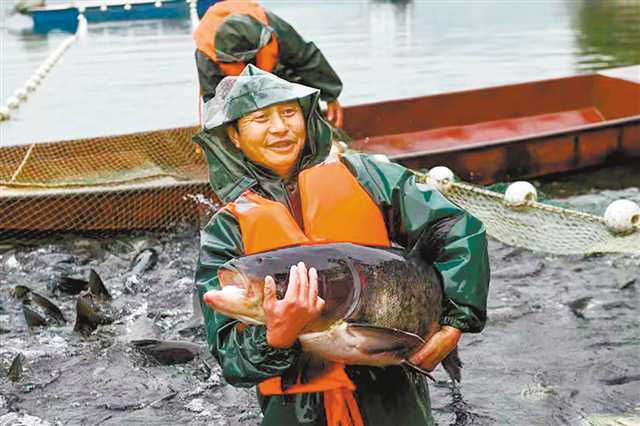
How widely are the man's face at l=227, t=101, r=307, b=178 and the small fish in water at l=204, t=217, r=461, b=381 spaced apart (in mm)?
448

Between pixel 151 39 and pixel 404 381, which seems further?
pixel 151 39

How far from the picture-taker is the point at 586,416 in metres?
5.66

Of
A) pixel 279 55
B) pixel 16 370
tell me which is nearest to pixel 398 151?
pixel 279 55

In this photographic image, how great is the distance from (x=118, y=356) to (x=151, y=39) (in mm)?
29923

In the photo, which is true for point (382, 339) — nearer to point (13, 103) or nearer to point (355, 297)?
point (355, 297)

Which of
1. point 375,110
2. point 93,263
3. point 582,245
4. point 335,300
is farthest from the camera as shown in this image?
point 375,110

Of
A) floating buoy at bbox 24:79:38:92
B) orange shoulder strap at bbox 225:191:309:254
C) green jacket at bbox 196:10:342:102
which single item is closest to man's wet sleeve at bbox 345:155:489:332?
orange shoulder strap at bbox 225:191:309:254

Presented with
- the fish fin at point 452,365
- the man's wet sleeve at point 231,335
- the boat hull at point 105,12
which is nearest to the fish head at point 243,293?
the man's wet sleeve at point 231,335

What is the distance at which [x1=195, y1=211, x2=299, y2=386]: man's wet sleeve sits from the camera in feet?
9.00

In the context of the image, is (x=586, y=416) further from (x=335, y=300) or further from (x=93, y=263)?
(x=93, y=263)

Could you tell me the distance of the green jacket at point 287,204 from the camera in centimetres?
288

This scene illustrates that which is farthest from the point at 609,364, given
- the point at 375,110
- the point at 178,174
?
the point at 375,110

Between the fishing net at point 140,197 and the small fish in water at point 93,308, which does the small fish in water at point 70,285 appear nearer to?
the small fish in water at point 93,308

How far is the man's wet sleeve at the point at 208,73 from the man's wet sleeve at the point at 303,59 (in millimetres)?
810
